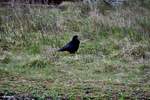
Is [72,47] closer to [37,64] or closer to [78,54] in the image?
[78,54]

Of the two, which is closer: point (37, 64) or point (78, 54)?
point (37, 64)

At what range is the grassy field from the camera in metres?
7.17

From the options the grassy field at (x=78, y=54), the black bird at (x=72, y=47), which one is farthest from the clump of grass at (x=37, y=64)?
the black bird at (x=72, y=47)

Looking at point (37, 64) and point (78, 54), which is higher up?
point (37, 64)

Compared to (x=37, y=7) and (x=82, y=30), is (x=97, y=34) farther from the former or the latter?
(x=37, y=7)

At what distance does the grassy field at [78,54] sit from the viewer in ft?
23.5

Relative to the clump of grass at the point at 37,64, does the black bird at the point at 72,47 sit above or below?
below

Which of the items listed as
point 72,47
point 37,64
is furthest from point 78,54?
point 37,64

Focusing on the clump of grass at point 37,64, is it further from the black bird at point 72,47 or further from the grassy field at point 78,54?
the black bird at point 72,47

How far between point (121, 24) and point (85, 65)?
364cm

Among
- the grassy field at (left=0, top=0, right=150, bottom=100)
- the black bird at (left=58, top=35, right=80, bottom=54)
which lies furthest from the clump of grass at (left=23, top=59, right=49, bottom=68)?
the black bird at (left=58, top=35, right=80, bottom=54)

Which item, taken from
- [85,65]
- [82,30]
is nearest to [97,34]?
[82,30]

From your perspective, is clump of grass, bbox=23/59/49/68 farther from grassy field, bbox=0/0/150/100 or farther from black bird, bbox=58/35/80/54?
black bird, bbox=58/35/80/54

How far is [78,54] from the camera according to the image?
10344mm
